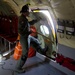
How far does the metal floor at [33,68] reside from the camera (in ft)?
11.8

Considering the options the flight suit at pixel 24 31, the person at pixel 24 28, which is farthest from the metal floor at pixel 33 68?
the flight suit at pixel 24 31

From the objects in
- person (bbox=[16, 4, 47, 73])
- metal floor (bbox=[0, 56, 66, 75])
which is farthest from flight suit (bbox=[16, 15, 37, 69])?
metal floor (bbox=[0, 56, 66, 75])

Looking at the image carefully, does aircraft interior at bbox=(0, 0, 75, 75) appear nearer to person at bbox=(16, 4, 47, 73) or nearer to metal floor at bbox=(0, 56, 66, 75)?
metal floor at bbox=(0, 56, 66, 75)

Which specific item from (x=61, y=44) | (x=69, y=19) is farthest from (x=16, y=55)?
(x=69, y=19)

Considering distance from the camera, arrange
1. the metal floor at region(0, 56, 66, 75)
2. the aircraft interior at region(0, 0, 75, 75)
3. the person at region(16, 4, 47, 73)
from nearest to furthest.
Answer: the aircraft interior at region(0, 0, 75, 75)
the person at region(16, 4, 47, 73)
the metal floor at region(0, 56, 66, 75)

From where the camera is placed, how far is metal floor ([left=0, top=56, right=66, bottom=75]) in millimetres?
3591

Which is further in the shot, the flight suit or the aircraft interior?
the flight suit

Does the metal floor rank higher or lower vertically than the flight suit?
lower

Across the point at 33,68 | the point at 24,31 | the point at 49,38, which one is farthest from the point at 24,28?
the point at 33,68

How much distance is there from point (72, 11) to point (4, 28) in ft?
12.4

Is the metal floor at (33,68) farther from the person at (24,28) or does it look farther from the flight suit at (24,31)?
the flight suit at (24,31)

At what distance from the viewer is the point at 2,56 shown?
4375 millimetres

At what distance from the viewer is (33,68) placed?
12.7ft

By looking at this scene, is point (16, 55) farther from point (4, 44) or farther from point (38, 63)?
point (4, 44)
